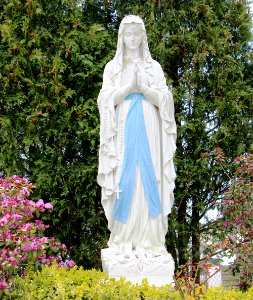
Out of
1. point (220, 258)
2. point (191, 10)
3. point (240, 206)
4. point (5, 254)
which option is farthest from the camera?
point (191, 10)

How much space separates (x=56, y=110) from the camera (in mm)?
8359

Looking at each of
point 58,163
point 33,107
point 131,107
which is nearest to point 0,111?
point 33,107

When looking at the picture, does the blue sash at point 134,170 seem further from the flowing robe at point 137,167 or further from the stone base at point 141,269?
the stone base at point 141,269

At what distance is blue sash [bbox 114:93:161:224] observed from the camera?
5.93 meters

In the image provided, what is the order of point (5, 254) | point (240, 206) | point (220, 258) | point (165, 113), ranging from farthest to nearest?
point (220, 258), point (240, 206), point (165, 113), point (5, 254)

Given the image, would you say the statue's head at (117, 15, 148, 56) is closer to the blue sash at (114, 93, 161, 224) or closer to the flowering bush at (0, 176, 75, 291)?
the blue sash at (114, 93, 161, 224)

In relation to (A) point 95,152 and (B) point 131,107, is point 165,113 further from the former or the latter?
(A) point 95,152

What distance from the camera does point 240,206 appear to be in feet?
24.5

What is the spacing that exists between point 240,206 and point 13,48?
373 centimetres

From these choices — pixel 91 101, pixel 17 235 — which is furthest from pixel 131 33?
pixel 17 235

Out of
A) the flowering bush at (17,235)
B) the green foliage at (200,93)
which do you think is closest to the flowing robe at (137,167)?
the flowering bush at (17,235)

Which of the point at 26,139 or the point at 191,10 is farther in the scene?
the point at 191,10

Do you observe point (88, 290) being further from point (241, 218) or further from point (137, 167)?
point (241, 218)

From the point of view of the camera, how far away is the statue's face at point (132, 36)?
6.25 meters
